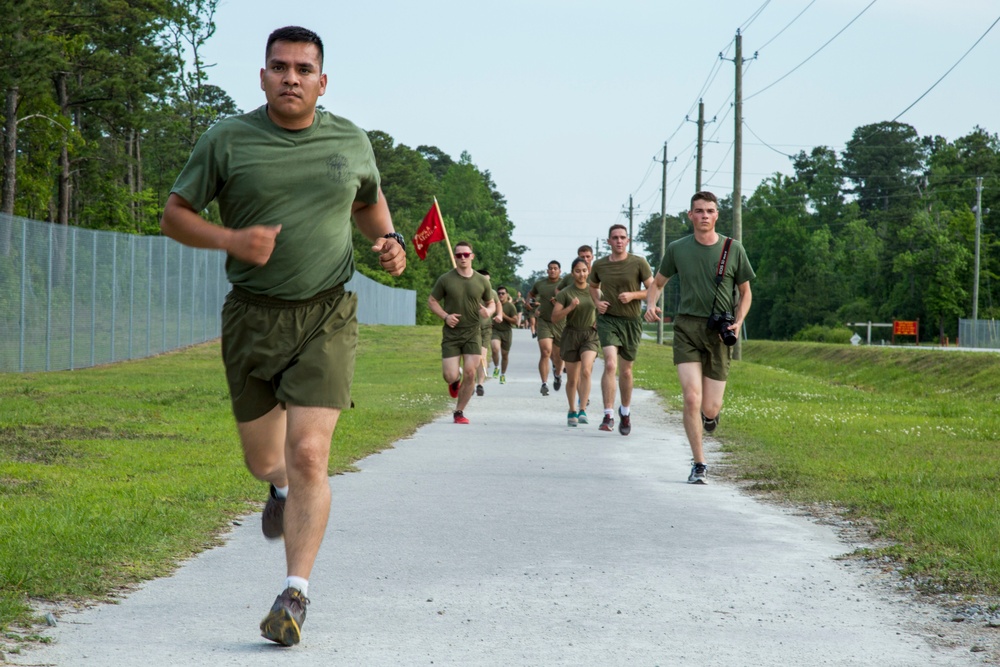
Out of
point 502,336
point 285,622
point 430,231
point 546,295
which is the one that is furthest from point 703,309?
point 430,231

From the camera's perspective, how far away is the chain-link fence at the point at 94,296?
2319cm

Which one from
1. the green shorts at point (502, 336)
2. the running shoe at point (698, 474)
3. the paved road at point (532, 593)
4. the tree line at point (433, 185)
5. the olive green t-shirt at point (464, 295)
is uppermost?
the tree line at point (433, 185)

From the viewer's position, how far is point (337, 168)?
17.0 feet

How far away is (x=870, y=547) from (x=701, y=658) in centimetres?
287

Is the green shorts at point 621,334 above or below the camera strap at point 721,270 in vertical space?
below

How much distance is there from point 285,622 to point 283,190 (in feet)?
5.36

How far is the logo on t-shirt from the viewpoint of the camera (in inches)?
204

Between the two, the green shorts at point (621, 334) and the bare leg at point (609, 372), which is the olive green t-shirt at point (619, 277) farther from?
the bare leg at point (609, 372)

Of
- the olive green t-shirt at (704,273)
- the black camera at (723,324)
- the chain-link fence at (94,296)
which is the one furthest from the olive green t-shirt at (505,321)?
the black camera at (723,324)

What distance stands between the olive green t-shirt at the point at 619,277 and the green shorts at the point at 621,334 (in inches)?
2.9

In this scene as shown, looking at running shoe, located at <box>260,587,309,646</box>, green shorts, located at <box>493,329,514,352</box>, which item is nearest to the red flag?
green shorts, located at <box>493,329,514,352</box>

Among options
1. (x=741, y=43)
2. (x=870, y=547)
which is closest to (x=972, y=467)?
(x=870, y=547)

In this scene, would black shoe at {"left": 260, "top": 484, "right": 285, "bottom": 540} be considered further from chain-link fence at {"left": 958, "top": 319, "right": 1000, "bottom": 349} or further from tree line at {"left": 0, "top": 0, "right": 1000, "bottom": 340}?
chain-link fence at {"left": 958, "top": 319, "right": 1000, "bottom": 349}

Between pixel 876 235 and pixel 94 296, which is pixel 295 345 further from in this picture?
pixel 876 235
